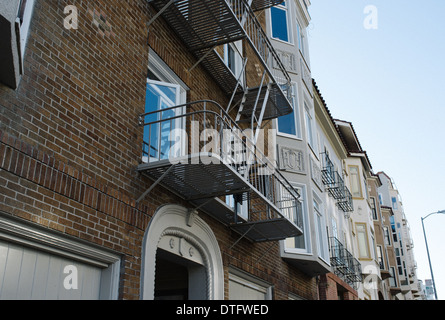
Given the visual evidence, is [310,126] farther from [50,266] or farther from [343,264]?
[50,266]

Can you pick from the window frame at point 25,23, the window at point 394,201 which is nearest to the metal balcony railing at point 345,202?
the window frame at point 25,23

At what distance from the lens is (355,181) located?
27.5 metres

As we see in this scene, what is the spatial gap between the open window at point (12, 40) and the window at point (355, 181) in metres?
23.8

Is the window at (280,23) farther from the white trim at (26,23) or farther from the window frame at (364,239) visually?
the window frame at (364,239)

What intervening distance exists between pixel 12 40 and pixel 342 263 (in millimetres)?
16409

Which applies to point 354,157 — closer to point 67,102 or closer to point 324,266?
point 324,266

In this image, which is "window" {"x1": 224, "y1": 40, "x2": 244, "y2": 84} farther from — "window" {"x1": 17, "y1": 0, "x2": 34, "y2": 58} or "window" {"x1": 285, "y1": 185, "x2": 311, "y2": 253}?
"window" {"x1": 17, "y1": 0, "x2": 34, "y2": 58}

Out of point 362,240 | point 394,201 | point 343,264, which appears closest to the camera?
point 343,264

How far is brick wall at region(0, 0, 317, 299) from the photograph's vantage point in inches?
198

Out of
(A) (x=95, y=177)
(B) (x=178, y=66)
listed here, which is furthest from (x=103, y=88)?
(B) (x=178, y=66)

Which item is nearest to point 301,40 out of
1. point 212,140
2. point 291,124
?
point 291,124

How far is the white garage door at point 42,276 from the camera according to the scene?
4801 millimetres

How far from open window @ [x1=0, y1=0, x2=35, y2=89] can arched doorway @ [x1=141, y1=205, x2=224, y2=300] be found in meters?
2.89

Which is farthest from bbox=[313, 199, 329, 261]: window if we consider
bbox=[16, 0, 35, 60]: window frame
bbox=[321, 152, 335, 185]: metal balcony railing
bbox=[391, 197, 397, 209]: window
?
bbox=[391, 197, 397, 209]: window
